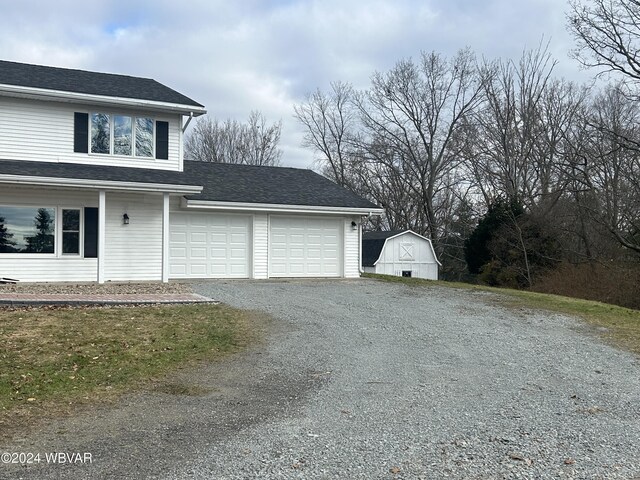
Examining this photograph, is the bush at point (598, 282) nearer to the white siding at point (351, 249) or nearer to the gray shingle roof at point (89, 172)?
the white siding at point (351, 249)

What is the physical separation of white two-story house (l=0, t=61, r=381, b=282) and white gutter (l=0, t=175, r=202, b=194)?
0.03 m

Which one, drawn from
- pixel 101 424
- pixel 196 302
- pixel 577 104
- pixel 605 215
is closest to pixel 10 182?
pixel 196 302

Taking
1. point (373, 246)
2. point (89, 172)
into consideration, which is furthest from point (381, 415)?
point (373, 246)

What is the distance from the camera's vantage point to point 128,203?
649 inches

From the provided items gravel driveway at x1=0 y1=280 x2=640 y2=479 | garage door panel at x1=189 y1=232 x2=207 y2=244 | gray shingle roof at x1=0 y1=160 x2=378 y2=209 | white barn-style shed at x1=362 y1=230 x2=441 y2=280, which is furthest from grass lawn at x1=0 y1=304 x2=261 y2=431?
white barn-style shed at x1=362 y1=230 x2=441 y2=280

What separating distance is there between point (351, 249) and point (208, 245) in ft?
15.1

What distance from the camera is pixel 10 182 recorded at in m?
14.0

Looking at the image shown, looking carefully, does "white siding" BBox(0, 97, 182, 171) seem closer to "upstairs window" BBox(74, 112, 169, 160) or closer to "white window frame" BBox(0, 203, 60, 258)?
"upstairs window" BBox(74, 112, 169, 160)

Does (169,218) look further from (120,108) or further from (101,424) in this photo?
(101,424)

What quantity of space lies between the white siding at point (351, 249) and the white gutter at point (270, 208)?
0.56 meters

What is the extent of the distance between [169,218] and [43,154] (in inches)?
142

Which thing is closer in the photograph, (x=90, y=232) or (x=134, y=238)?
(x=90, y=232)

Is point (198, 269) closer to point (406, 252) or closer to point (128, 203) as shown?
point (128, 203)

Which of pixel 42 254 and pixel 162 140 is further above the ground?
pixel 162 140
